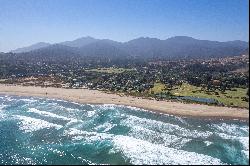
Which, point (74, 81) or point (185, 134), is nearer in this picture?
point (185, 134)

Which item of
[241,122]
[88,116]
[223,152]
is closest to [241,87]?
[241,122]

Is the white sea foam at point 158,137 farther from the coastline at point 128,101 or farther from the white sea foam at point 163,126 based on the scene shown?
the coastline at point 128,101

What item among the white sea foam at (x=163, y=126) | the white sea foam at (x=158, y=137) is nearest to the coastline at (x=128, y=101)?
the white sea foam at (x=163, y=126)

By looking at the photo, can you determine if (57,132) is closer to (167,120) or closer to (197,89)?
(167,120)

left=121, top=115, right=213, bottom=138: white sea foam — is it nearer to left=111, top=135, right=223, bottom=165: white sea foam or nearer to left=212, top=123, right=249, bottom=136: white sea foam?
left=212, top=123, right=249, bottom=136: white sea foam

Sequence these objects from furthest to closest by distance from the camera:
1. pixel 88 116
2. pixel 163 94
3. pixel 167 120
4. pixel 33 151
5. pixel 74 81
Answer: pixel 74 81 → pixel 163 94 → pixel 88 116 → pixel 167 120 → pixel 33 151

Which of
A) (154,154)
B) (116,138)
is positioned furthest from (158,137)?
(154,154)
